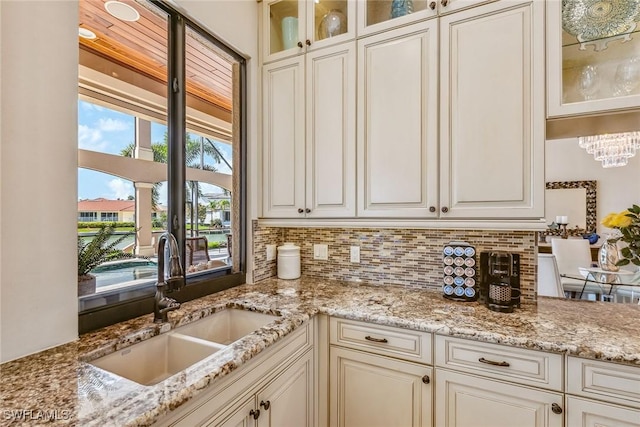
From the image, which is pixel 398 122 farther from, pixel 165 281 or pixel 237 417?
pixel 237 417

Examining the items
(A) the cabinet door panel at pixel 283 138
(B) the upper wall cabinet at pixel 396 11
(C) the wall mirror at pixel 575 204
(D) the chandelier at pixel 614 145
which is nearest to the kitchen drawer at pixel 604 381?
(A) the cabinet door panel at pixel 283 138

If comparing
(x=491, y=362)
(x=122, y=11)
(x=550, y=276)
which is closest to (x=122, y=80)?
(x=122, y=11)

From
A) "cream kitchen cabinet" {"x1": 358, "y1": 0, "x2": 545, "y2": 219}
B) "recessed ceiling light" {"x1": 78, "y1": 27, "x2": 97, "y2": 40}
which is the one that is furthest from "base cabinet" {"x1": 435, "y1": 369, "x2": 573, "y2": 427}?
"recessed ceiling light" {"x1": 78, "y1": 27, "x2": 97, "y2": 40}

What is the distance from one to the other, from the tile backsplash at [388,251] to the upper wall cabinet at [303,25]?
3.74ft

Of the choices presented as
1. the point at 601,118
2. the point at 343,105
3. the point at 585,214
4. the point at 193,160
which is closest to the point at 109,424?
the point at 193,160

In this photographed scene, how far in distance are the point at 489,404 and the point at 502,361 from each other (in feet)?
0.61

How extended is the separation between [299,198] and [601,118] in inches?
58.8

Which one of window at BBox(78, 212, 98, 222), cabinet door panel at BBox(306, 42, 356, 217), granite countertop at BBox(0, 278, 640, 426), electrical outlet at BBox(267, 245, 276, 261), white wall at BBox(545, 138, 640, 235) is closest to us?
granite countertop at BBox(0, 278, 640, 426)

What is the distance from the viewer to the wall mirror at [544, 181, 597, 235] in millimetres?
4609

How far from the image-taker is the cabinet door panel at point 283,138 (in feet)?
5.94

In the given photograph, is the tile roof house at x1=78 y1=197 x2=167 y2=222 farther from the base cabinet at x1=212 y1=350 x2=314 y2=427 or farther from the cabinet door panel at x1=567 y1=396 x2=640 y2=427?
the cabinet door panel at x1=567 y1=396 x2=640 y2=427

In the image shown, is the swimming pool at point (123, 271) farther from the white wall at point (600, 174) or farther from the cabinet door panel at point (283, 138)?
the white wall at point (600, 174)

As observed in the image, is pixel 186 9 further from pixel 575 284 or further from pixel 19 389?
pixel 575 284

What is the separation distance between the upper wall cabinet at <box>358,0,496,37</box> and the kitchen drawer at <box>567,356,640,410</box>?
1557 millimetres
